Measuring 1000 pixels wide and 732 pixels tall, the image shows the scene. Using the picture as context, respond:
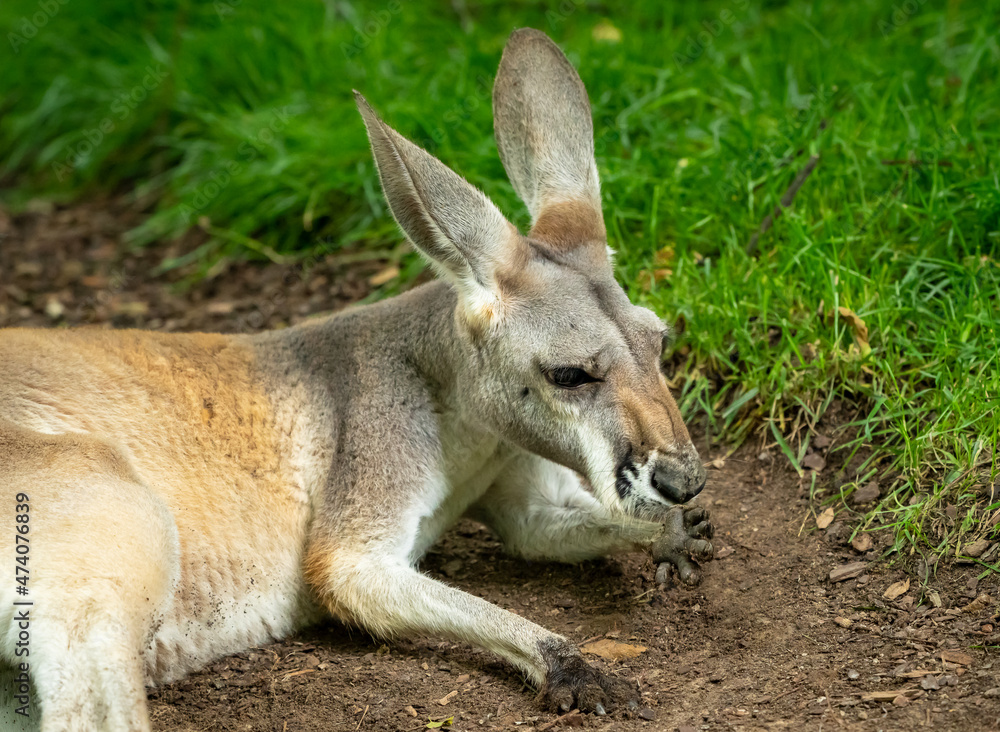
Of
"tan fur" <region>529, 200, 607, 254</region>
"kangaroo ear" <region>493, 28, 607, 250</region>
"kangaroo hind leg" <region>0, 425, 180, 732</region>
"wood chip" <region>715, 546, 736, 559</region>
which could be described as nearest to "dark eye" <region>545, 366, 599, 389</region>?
"tan fur" <region>529, 200, 607, 254</region>

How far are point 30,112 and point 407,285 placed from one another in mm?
4870

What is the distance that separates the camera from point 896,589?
434cm

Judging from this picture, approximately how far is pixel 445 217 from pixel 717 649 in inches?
77.0

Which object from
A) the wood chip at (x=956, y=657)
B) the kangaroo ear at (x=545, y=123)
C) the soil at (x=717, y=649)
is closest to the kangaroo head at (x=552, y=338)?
the kangaroo ear at (x=545, y=123)

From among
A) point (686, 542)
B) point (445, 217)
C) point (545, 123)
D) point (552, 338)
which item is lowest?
point (686, 542)

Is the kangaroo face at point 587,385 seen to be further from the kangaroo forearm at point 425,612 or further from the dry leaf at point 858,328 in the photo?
the dry leaf at point 858,328

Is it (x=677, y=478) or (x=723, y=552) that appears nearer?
(x=677, y=478)

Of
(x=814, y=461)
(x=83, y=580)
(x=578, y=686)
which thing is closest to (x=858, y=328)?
(x=814, y=461)

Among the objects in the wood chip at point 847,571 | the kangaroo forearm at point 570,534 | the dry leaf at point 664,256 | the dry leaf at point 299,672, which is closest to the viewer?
the dry leaf at point 299,672

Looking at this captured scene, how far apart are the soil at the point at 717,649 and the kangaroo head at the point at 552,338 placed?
69 cm

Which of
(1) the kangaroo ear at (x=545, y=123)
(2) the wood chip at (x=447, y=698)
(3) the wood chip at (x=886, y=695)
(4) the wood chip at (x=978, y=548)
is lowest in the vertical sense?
(2) the wood chip at (x=447, y=698)

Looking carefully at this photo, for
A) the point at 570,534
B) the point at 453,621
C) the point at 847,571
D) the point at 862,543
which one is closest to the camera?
the point at 453,621

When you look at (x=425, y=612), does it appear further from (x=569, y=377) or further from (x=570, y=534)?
(x=569, y=377)

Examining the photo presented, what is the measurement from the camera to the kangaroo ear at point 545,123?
197 inches
